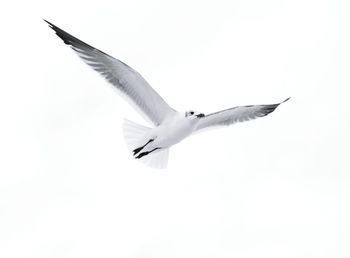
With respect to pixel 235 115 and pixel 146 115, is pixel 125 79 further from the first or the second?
pixel 235 115

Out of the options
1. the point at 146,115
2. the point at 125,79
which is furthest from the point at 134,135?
the point at 125,79

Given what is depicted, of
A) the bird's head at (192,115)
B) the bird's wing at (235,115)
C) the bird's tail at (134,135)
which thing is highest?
the bird's wing at (235,115)

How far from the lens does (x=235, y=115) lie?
535 inches

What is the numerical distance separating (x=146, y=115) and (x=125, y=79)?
0.63 metres

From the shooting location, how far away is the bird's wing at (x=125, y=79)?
12461 millimetres

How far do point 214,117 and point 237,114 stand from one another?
1.06ft

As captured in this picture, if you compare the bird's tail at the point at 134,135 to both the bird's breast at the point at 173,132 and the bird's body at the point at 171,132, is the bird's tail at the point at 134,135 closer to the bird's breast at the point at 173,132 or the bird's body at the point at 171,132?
the bird's body at the point at 171,132

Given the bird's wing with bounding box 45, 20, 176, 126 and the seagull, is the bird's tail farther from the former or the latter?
the bird's wing with bounding box 45, 20, 176, 126

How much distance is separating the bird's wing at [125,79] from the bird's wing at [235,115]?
56 cm

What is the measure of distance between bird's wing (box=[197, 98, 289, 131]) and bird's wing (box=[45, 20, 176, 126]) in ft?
1.85

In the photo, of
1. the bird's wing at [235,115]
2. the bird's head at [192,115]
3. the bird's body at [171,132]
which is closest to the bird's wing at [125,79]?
the bird's body at [171,132]

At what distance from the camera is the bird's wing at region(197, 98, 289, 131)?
44.0 ft

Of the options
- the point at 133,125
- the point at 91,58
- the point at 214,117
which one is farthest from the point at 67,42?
the point at 214,117

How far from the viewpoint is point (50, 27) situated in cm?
1200
